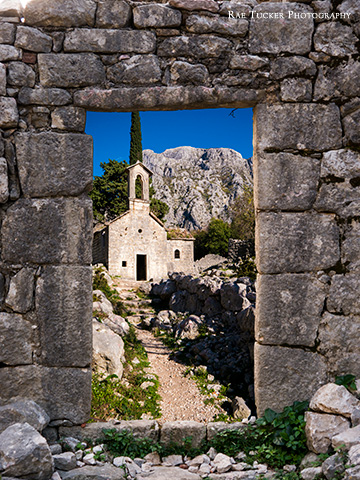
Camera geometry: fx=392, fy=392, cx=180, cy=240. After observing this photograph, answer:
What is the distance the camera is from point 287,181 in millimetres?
3707

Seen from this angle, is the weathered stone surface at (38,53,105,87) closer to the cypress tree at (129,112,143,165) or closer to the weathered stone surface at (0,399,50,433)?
the weathered stone surface at (0,399,50,433)

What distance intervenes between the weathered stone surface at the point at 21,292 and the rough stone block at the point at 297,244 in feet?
7.00

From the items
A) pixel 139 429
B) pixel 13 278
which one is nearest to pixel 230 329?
pixel 139 429

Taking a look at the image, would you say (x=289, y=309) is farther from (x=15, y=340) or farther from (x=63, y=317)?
(x=15, y=340)

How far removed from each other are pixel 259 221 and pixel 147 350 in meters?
6.67

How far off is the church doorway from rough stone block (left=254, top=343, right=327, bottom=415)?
25.5 metres

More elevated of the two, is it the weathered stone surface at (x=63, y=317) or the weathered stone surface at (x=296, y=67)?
the weathered stone surface at (x=296, y=67)

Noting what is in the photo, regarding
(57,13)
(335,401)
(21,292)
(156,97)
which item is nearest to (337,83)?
(156,97)

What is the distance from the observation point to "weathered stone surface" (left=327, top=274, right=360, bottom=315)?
3.57 m

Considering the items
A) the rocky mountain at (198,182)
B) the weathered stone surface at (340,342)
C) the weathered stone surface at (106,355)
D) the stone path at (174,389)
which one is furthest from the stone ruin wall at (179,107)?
the rocky mountain at (198,182)

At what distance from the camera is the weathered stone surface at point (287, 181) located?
12.1 feet

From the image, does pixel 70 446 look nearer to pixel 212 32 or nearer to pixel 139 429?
pixel 139 429

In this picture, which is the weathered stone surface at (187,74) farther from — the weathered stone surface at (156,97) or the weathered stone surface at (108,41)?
the weathered stone surface at (108,41)

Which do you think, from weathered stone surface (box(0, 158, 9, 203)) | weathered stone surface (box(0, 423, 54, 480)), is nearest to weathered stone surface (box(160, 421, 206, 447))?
weathered stone surface (box(0, 423, 54, 480))
